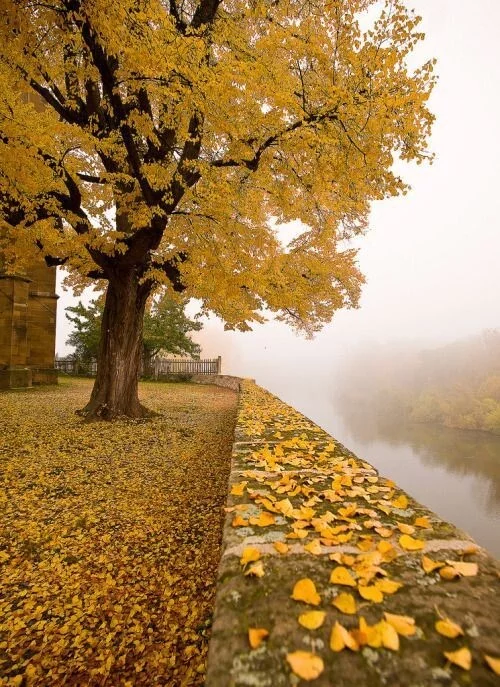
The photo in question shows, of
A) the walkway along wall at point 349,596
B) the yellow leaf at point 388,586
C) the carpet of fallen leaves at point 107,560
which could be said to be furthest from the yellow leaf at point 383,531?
the carpet of fallen leaves at point 107,560

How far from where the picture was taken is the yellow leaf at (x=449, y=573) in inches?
54.7

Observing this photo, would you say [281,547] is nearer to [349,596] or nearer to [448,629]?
[349,596]

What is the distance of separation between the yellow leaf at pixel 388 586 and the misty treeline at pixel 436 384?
38.5 metres

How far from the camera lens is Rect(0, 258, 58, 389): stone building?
15.0m

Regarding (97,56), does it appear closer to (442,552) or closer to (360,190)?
(360,190)

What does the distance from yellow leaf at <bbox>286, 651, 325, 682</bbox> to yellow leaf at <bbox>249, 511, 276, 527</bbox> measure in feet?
2.89

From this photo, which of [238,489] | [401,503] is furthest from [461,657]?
[238,489]

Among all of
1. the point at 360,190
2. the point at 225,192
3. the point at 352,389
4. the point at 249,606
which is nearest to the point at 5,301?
the point at 225,192

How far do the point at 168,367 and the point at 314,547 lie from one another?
28.5 meters

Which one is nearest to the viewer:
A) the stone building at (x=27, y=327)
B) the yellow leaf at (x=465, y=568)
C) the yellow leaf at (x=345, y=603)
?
the yellow leaf at (x=345, y=603)

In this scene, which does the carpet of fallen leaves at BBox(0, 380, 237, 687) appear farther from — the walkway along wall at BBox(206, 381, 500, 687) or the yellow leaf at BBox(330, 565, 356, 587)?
the yellow leaf at BBox(330, 565, 356, 587)

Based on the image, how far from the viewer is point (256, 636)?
3.67 feet

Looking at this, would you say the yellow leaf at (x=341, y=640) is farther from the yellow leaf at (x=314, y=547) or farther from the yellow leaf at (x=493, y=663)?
the yellow leaf at (x=314, y=547)

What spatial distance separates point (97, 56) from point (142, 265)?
4.39 m
